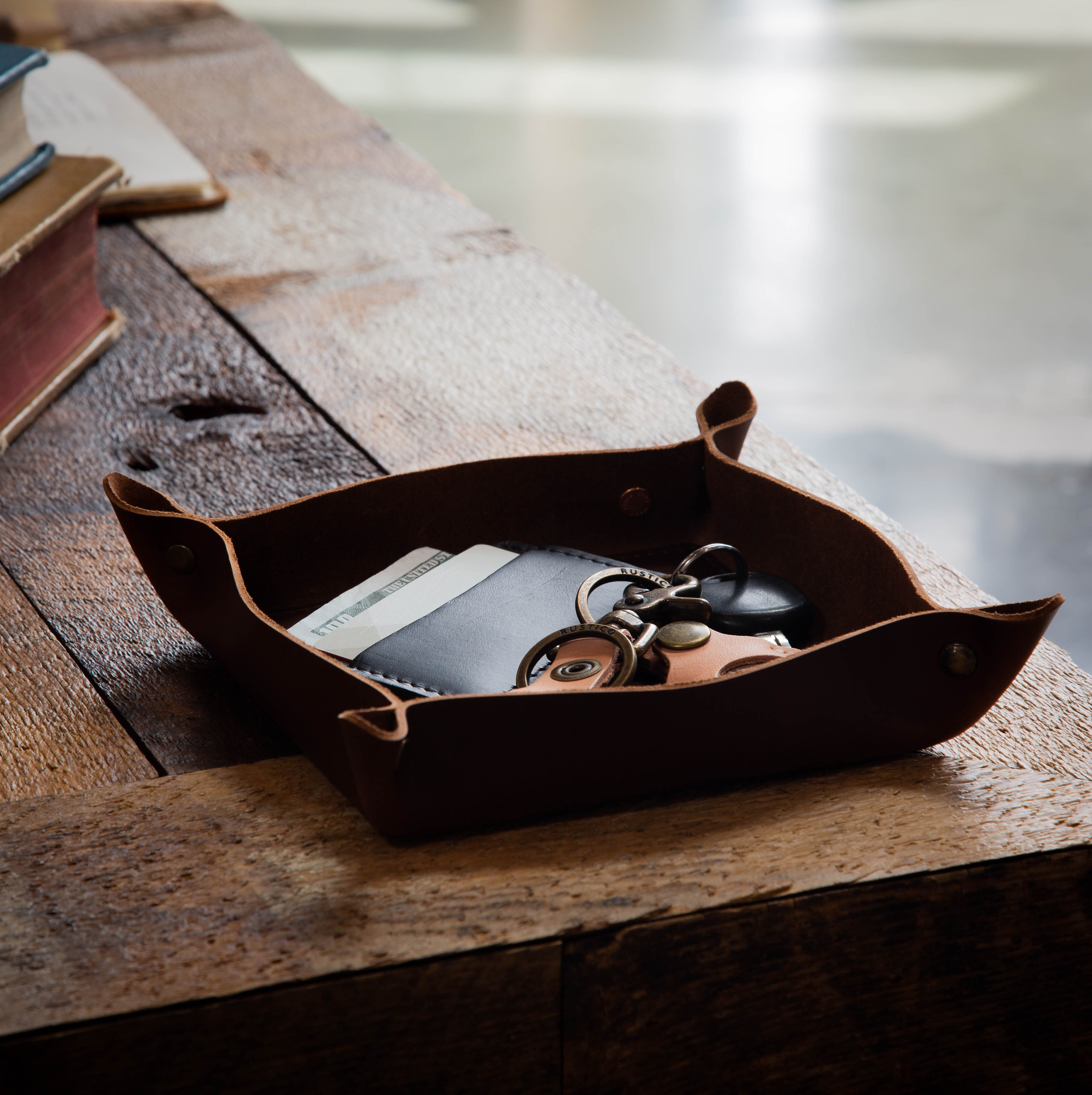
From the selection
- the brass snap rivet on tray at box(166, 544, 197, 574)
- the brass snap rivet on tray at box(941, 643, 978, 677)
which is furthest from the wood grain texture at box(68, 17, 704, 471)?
→ the brass snap rivet on tray at box(941, 643, 978, 677)

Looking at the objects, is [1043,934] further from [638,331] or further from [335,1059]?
[638,331]

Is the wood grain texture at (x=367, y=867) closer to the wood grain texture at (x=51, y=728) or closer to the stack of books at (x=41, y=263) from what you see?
the wood grain texture at (x=51, y=728)

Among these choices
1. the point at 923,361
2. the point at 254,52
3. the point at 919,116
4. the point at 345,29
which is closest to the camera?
the point at 254,52

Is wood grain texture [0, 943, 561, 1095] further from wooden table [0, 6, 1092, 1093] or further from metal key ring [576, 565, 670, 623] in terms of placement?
metal key ring [576, 565, 670, 623]

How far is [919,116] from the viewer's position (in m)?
3.45

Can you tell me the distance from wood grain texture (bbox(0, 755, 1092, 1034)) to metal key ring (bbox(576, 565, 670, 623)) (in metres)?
0.09

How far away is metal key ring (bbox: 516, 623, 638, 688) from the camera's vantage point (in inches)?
17.7

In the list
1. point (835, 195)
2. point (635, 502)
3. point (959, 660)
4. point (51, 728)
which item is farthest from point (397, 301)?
point (835, 195)

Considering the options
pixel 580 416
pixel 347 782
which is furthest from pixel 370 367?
pixel 347 782

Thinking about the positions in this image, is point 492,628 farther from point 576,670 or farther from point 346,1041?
point 346,1041

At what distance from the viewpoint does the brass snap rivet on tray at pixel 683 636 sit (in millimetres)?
467

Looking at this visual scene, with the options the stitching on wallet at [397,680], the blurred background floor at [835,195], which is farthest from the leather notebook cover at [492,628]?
the blurred background floor at [835,195]

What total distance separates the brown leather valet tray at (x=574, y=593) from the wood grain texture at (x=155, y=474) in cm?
3

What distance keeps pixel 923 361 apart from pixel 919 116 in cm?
155
